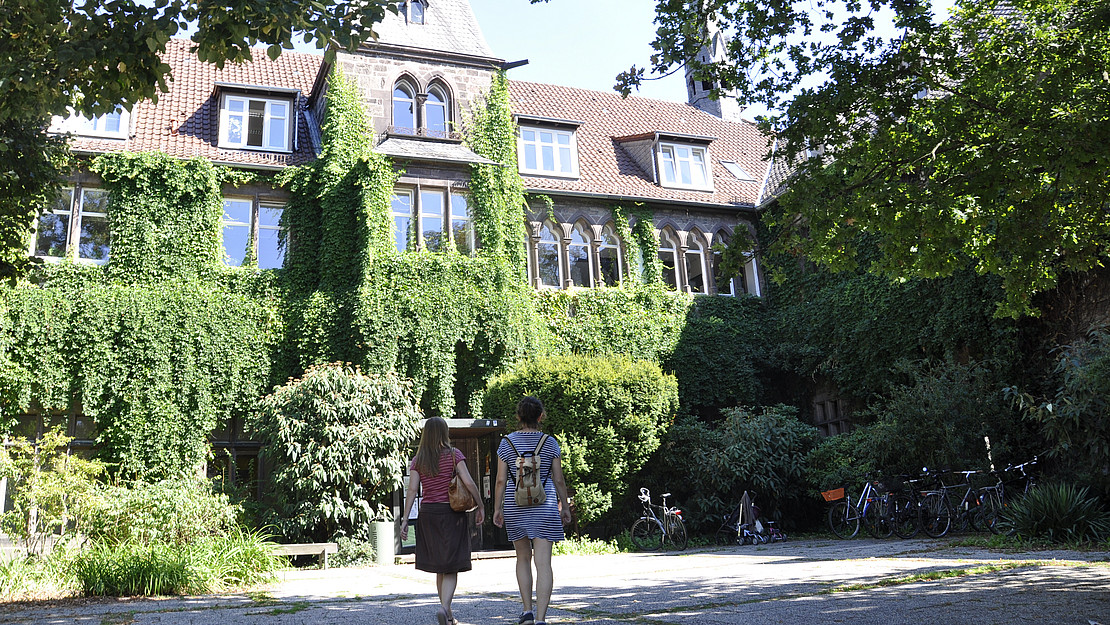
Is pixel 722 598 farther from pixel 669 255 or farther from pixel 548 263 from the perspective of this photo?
pixel 669 255

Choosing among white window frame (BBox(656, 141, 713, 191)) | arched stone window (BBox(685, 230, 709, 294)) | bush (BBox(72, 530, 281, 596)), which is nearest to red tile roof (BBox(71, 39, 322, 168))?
white window frame (BBox(656, 141, 713, 191))

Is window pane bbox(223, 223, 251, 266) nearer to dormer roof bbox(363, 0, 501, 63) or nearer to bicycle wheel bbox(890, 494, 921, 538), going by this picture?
dormer roof bbox(363, 0, 501, 63)

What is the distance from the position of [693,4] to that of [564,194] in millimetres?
13644

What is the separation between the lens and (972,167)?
25.1ft

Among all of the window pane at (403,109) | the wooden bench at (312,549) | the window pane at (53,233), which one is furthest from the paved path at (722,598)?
the window pane at (403,109)

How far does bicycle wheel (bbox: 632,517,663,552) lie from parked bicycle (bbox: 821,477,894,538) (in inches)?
124

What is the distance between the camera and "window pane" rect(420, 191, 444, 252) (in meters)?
19.7

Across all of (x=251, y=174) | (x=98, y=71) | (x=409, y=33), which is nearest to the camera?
(x=98, y=71)

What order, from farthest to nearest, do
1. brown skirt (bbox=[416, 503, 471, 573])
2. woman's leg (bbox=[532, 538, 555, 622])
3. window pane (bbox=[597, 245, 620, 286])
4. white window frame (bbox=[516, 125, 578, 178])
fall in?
1. white window frame (bbox=[516, 125, 578, 178])
2. window pane (bbox=[597, 245, 620, 286])
3. brown skirt (bbox=[416, 503, 471, 573])
4. woman's leg (bbox=[532, 538, 555, 622])

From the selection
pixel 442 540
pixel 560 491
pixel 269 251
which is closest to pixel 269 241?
pixel 269 251

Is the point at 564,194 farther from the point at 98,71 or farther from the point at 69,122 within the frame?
the point at 98,71

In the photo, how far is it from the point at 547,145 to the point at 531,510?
58.0 ft

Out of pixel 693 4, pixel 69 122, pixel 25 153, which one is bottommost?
pixel 25 153

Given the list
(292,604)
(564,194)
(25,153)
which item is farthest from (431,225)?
(292,604)
